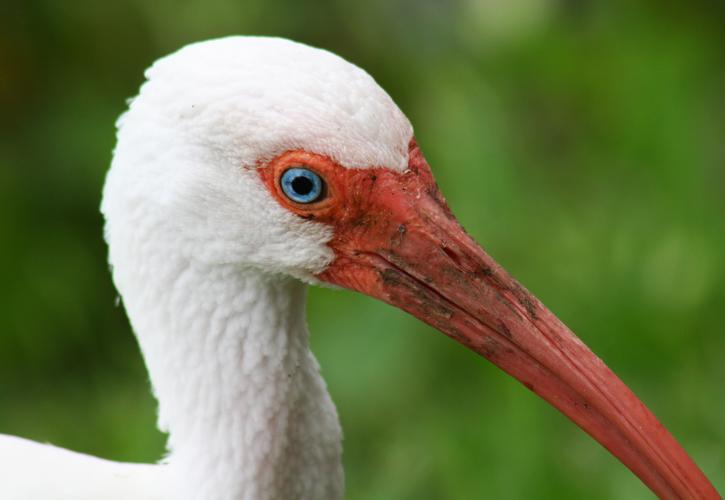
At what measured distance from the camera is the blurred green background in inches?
158

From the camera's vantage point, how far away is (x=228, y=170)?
2.10m

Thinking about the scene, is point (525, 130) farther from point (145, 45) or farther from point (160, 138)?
point (160, 138)

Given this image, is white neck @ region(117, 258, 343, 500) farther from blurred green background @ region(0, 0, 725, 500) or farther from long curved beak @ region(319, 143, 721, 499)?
blurred green background @ region(0, 0, 725, 500)

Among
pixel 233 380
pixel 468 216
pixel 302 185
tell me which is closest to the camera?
pixel 302 185

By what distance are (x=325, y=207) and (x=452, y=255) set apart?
245 millimetres

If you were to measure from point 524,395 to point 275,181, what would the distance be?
200 centimetres

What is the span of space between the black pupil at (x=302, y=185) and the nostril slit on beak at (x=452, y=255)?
0.26 metres

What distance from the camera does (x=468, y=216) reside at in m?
4.45

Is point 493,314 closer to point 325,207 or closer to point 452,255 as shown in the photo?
point 452,255

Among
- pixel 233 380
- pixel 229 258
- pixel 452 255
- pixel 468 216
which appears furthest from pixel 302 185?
pixel 468 216

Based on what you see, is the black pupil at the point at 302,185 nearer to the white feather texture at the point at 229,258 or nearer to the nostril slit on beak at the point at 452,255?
the white feather texture at the point at 229,258

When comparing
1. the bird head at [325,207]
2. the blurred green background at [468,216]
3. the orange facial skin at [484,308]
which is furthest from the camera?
the blurred green background at [468,216]

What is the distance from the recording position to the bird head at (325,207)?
80.9 inches

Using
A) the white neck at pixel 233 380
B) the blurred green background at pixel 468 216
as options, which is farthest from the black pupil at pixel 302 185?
the blurred green background at pixel 468 216
